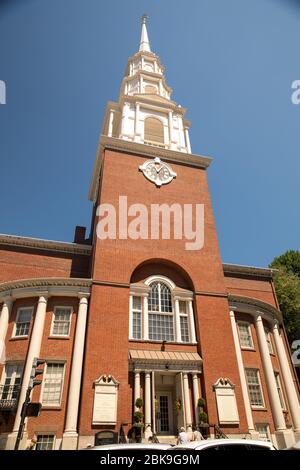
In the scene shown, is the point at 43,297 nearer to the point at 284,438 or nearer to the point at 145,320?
the point at 145,320

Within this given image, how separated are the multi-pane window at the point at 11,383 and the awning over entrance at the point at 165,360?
6.30m

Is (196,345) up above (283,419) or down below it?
above

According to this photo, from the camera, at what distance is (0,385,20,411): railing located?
16.4 m

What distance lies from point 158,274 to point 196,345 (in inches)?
215

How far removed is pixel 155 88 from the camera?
37.6 metres

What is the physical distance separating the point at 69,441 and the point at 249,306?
1440 centimetres

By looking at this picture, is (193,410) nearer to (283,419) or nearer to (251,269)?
(283,419)

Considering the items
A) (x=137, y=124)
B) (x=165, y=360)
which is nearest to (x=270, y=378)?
(x=165, y=360)

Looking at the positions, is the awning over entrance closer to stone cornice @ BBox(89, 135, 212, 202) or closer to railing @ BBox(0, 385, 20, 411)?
railing @ BBox(0, 385, 20, 411)

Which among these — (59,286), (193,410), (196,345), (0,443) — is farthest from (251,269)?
(0,443)

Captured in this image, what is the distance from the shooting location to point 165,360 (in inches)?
730

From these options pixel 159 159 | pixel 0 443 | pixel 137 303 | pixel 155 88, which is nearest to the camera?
pixel 0 443

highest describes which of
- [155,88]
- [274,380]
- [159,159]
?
[155,88]

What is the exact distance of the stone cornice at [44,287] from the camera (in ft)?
65.3
